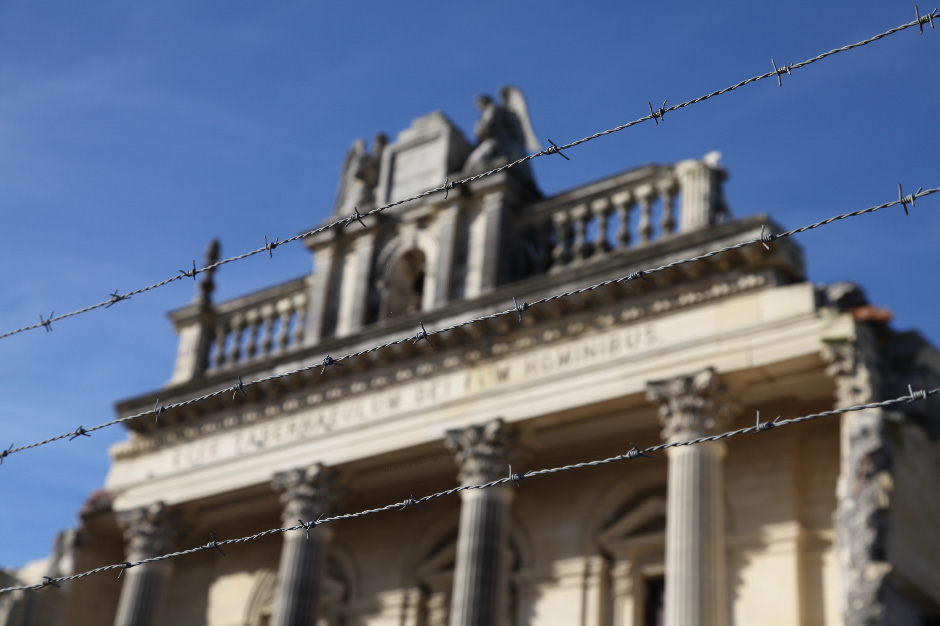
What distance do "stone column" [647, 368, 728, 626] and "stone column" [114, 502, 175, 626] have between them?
34.4 feet

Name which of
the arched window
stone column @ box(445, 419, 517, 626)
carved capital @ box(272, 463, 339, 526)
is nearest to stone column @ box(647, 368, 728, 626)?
stone column @ box(445, 419, 517, 626)

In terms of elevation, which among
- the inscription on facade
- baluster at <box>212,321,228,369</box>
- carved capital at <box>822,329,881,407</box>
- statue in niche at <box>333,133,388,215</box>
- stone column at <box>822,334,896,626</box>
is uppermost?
statue in niche at <box>333,133,388,215</box>

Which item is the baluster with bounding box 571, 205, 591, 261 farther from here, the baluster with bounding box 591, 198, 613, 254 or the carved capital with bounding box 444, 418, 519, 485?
the carved capital with bounding box 444, 418, 519, 485

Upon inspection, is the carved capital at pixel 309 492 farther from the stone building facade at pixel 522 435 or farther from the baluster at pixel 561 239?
the baluster at pixel 561 239

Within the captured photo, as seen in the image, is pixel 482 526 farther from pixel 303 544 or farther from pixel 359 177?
pixel 359 177

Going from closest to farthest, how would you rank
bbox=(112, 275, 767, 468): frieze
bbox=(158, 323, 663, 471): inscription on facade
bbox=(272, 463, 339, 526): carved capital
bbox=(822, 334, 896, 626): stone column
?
bbox=(822, 334, 896, 626): stone column, bbox=(112, 275, 767, 468): frieze, bbox=(158, 323, 663, 471): inscription on facade, bbox=(272, 463, 339, 526): carved capital

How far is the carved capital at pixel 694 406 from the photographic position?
19906 millimetres

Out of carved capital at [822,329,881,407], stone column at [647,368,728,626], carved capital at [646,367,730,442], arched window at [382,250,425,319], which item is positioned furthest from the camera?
arched window at [382,250,425,319]

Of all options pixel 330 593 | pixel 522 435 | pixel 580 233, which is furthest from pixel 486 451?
pixel 330 593

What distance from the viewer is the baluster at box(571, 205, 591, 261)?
23.2m

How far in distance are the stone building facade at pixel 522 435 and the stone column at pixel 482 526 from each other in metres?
0.04

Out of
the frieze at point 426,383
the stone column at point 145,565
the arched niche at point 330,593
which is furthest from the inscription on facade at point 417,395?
the arched niche at point 330,593

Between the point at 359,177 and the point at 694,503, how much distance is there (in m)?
10.9

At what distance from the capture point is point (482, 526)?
21141 millimetres
